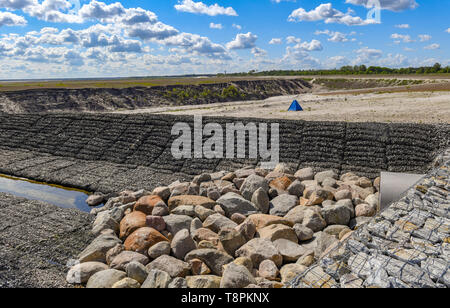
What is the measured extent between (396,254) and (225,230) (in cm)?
345

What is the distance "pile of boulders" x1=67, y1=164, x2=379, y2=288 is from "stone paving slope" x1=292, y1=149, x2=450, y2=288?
1142mm

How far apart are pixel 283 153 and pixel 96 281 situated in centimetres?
791

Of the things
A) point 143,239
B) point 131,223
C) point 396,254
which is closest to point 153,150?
point 131,223

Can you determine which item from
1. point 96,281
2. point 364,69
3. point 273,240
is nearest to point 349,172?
point 273,240

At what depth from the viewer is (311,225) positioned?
7.11m

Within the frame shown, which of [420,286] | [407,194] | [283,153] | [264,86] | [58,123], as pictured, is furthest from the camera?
[264,86]

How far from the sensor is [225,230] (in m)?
6.76

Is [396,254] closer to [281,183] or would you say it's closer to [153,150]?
[281,183]

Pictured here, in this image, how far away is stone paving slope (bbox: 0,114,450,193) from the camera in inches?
417

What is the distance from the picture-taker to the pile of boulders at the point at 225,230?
5.57 meters

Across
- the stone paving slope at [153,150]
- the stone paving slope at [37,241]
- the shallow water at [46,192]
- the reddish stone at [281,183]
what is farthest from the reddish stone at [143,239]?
the stone paving slope at [153,150]

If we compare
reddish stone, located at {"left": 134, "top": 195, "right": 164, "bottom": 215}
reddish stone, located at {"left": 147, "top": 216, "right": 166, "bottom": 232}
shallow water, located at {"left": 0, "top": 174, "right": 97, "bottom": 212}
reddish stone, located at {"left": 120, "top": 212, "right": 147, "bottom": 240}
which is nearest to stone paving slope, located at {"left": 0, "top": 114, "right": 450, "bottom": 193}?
shallow water, located at {"left": 0, "top": 174, "right": 97, "bottom": 212}

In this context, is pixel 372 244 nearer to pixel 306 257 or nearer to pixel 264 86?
pixel 306 257

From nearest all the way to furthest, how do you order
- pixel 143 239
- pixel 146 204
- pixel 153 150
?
pixel 143 239 < pixel 146 204 < pixel 153 150
